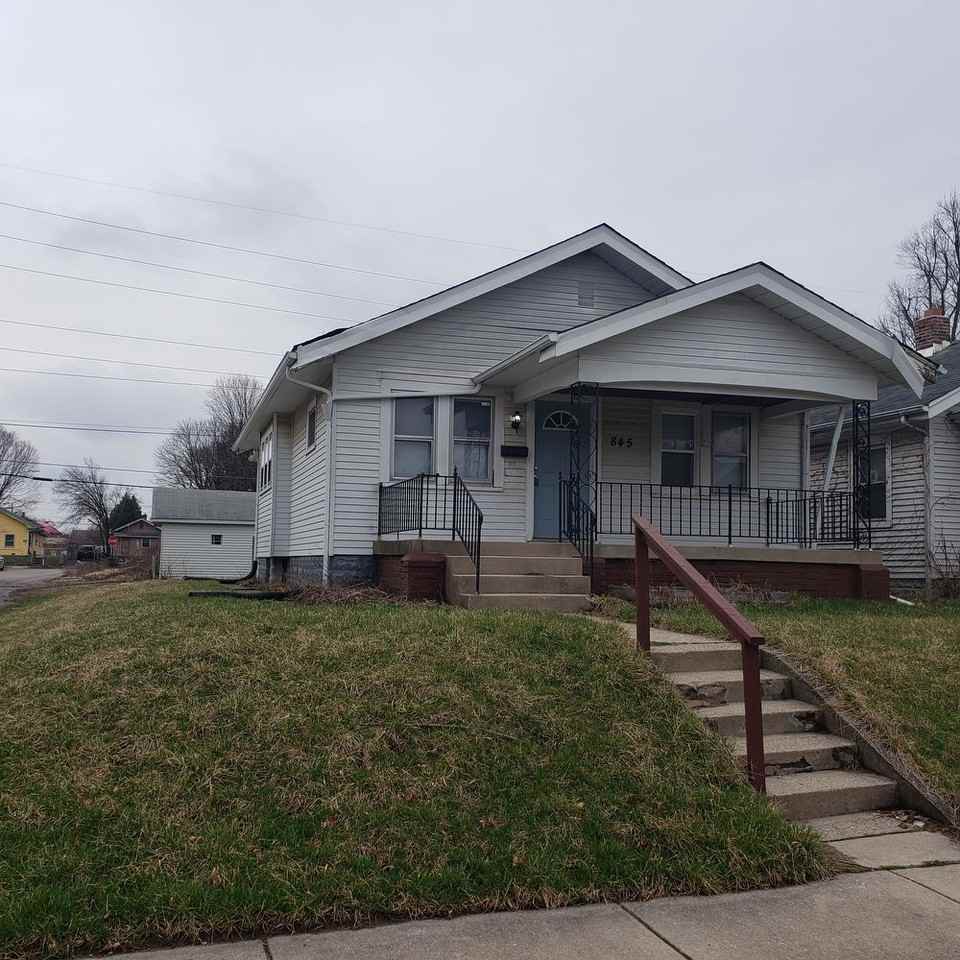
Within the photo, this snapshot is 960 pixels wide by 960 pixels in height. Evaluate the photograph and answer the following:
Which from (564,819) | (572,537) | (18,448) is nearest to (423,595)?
(572,537)

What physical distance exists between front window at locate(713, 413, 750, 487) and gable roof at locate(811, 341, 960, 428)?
2688mm

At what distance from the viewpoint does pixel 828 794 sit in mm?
5410

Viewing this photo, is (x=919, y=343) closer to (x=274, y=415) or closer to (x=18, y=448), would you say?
(x=274, y=415)

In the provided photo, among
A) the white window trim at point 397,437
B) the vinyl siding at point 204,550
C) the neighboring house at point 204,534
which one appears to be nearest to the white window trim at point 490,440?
the white window trim at point 397,437

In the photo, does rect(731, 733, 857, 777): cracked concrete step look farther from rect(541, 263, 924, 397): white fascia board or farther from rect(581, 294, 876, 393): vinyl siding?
rect(581, 294, 876, 393): vinyl siding

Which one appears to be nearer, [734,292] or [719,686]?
[719,686]

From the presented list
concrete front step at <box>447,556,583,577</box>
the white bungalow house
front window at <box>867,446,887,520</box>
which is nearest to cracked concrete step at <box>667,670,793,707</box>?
the white bungalow house

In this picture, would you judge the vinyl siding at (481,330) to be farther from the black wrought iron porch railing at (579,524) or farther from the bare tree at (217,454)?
the bare tree at (217,454)

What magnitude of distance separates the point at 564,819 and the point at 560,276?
34.8ft

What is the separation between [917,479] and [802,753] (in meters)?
12.6

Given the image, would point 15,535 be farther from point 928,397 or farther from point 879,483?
point 928,397

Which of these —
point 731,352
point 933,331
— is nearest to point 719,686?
point 731,352

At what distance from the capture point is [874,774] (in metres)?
5.79

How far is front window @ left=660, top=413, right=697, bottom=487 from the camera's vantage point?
14133 millimetres
